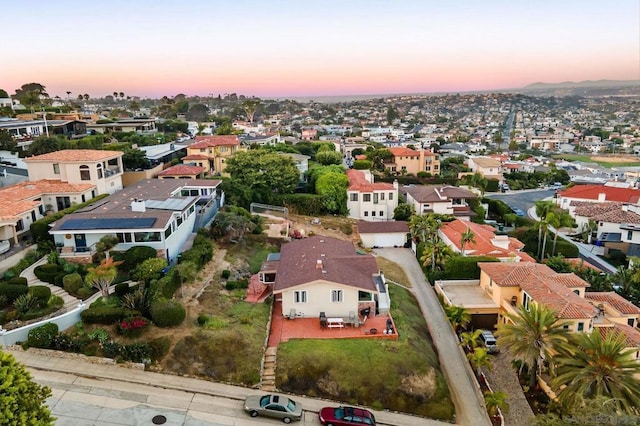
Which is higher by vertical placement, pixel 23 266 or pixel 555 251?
pixel 23 266

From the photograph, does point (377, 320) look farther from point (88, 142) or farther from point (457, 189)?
point (88, 142)

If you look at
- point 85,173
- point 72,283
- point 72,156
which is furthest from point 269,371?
point 72,156

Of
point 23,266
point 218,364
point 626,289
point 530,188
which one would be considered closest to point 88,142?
point 23,266

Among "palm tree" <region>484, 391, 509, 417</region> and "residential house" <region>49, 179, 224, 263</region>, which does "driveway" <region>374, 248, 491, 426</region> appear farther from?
"residential house" <region>49, 179, 224, 263</region>

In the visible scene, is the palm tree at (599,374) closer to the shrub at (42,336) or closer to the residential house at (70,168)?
the shrub at (42,336)

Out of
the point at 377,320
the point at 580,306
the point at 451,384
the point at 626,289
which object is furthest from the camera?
the point at 626,289

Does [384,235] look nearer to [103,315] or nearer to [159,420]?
[103,315]

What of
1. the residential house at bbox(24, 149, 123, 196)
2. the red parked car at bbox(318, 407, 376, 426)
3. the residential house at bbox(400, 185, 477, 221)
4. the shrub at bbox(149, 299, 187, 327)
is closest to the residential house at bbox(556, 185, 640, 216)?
the residential house at bbox(400, 185, 477, 221)

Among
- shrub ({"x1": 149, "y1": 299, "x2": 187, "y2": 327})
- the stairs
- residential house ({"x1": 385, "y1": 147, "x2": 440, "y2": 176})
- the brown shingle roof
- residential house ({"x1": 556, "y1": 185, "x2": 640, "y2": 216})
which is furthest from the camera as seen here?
residential house ({"x1": 385, "y1": 147, "x2": 440, "y2": 176})

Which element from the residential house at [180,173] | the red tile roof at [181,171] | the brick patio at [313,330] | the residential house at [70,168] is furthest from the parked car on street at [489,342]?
the red tile roof at [181,171]
